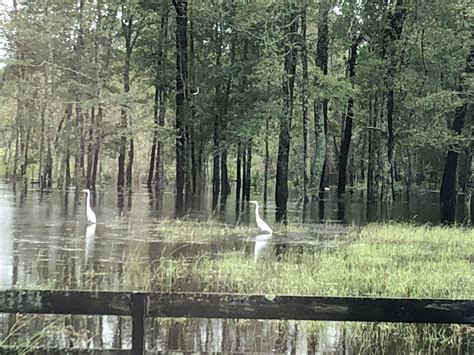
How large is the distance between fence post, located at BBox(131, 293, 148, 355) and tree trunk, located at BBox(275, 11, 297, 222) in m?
21.5

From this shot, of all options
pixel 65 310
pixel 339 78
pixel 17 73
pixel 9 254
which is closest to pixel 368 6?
pixel 339 78

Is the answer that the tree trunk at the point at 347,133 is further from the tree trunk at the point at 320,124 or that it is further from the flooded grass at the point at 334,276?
the flooded grass at the point at 334,276

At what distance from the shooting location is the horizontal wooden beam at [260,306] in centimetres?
496

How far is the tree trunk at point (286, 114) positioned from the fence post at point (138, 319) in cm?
2149

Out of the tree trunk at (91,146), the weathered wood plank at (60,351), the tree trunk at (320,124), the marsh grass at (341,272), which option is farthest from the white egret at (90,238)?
the tree trunk at (91,146)

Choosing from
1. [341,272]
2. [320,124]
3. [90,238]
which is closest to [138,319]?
[341,272]

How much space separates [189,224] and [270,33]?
11.0 m

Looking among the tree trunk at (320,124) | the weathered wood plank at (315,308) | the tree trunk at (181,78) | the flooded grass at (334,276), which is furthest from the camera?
the tree trunk at (320,124)

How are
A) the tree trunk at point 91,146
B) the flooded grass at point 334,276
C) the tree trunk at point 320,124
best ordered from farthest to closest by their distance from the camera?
the tree trunk at point 91,146 → the tree trunk at point 320,124 → the flooded grass at point 334,276

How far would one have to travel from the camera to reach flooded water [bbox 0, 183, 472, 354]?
7328 millimetres

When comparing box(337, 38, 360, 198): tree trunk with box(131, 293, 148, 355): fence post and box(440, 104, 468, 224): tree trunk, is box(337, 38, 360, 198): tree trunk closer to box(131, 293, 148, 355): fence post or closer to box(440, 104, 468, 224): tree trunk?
box(440, 104, 468, 224): tree trunk

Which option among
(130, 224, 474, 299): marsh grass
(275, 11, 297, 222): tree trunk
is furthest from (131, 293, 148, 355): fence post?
(275, 11, 297, 222): tree trunk

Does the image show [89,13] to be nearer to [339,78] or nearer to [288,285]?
[339,78]

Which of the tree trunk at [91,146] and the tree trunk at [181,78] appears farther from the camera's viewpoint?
the tree trunk at [91,146]
